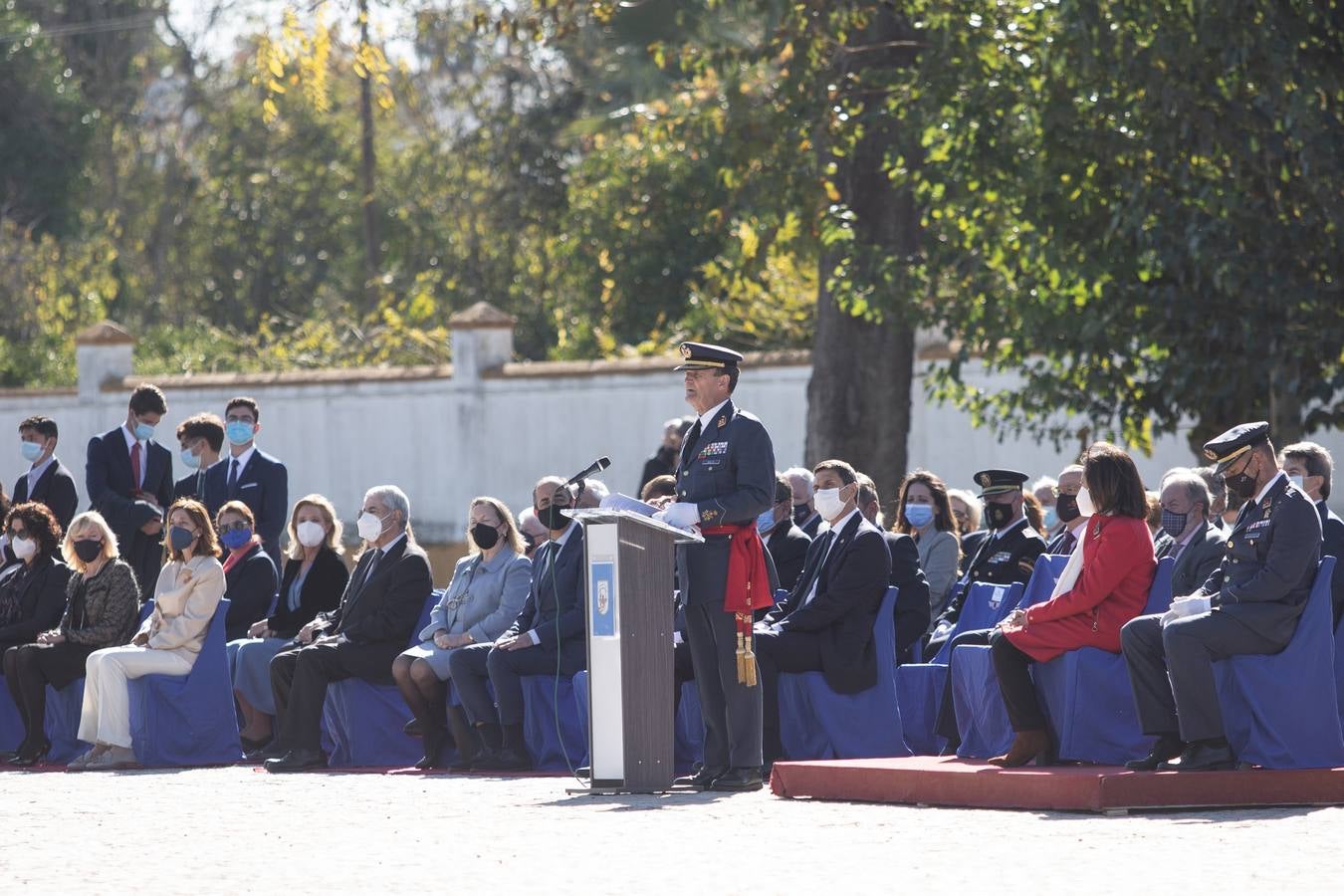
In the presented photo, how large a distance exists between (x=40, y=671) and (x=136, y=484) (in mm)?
1779

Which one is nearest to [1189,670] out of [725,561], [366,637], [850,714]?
[725,561]

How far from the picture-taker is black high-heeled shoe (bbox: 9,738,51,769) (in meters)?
13.6

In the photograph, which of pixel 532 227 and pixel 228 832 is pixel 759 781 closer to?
pixel 228 832

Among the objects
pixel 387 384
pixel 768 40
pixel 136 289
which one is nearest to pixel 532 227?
pixel 136 289

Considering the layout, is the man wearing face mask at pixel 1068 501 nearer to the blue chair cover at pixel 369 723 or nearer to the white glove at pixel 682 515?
the white glove at pixel 682 515

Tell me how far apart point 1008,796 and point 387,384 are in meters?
16.1

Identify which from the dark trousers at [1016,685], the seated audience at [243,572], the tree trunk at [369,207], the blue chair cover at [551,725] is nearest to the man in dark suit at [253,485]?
the seated audience at [243,572]

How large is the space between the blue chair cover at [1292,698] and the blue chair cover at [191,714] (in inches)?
223

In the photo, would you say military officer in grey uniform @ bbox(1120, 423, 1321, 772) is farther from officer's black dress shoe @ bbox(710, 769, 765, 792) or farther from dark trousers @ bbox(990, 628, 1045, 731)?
officer's black dress shoe @ bbox(710, 769, 765, 792)

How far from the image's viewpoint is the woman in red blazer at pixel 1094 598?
9930 mm

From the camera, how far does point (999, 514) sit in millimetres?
12062

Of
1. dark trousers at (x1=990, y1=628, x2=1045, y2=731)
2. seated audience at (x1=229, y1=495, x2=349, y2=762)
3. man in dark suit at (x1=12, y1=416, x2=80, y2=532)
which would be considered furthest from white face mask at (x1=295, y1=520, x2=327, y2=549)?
dark trousers at (x1=990, y1=628, x2=1045, y2=731)

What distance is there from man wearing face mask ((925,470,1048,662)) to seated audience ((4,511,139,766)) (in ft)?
14.6

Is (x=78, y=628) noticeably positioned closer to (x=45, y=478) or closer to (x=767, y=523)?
(x=45, y=478)
